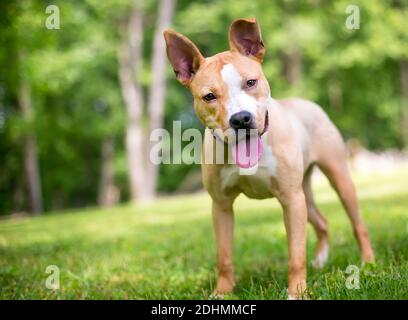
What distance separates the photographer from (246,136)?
11.4 feet

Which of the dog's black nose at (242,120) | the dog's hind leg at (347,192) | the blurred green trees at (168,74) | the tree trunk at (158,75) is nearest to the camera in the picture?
the dog's black nose at (242,120)

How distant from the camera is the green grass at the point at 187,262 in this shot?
3.71m

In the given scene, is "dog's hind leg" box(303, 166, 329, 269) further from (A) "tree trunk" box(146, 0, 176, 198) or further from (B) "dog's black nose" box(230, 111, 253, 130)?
(A) "tree trunk" box(146, 0, 176, 198)

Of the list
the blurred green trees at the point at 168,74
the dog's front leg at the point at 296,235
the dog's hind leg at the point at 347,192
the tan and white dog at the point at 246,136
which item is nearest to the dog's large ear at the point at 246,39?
the tan and white dog at the point at 246,136

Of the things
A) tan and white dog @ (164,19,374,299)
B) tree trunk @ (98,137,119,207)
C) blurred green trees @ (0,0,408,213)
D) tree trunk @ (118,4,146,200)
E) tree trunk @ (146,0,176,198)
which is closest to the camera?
tan and white dog @ (164,19,374,299)

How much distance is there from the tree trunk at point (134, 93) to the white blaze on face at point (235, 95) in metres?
15.8

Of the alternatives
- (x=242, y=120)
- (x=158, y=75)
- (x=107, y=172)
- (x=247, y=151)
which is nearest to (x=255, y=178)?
(x=247, y=151)

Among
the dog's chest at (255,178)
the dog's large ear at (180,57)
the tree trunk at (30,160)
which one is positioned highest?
the tree trunk at (30,160)

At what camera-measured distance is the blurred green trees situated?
17875 mm

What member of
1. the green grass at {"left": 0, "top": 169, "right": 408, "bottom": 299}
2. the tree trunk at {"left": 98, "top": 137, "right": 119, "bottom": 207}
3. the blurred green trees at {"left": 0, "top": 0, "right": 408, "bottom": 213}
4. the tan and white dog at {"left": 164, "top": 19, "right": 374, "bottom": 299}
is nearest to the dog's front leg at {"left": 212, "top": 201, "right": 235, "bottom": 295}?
the tan and white dog at {"left": 164, "top": 19, "right": 374, "bottom": 299}

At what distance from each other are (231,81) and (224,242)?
1258 mm

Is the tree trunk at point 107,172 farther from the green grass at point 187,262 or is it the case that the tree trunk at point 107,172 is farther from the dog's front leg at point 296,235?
the dog's front leg at point 296,235

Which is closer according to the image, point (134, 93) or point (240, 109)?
point (240, 109)

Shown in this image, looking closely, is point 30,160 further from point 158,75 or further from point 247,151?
point 247,151
